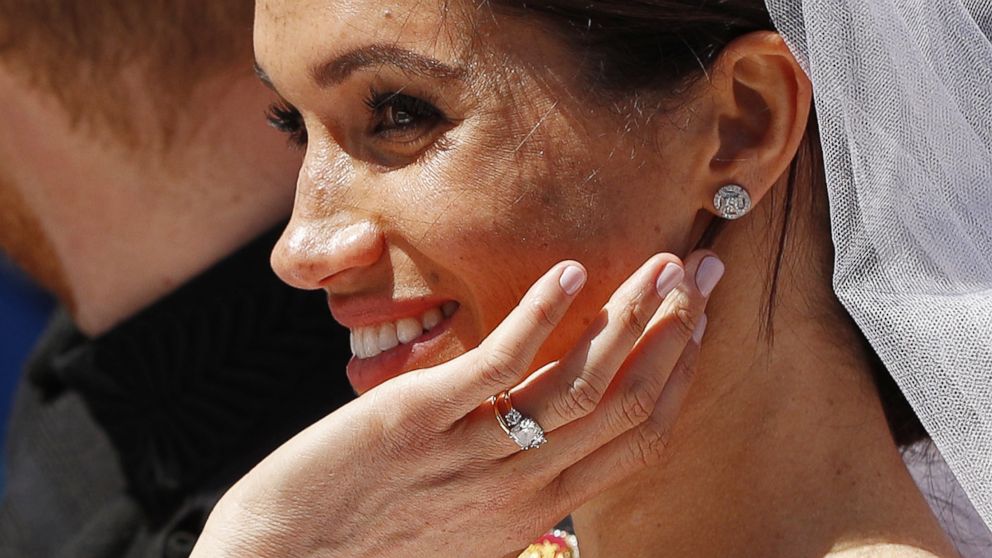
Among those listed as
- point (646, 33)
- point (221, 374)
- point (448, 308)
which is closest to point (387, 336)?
point (448, 308)

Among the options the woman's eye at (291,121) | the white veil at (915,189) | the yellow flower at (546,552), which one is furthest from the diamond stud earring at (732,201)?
the yellow flower at (546,552)

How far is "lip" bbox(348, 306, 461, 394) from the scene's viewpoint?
2154mm

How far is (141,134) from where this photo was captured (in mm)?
3557

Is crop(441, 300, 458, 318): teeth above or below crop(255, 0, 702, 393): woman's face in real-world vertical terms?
below

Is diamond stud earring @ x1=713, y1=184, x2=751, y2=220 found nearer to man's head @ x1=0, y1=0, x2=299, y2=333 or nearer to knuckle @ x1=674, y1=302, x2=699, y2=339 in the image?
knuckle @ x1=674, y1=302, x2=699, y2=339

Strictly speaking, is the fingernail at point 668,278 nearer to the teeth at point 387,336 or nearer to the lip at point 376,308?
the lip at point 376,308

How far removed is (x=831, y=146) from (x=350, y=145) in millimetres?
702

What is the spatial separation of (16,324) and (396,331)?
12.6 ft

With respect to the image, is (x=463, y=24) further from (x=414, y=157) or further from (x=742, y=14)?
(x=742, y=14)

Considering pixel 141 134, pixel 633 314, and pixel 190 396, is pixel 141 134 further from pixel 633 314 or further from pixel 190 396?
pixel 633 314

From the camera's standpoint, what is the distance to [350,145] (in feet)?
7.03

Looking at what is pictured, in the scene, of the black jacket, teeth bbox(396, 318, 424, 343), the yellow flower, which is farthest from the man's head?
teeth bbox(396, 318, 424, 343)

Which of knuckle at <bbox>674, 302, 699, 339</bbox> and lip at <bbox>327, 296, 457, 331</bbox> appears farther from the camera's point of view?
lip at <bbox>327, 296, 457, 331</bbox>

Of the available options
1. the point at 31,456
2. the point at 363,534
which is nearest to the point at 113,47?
the point at 31,456
